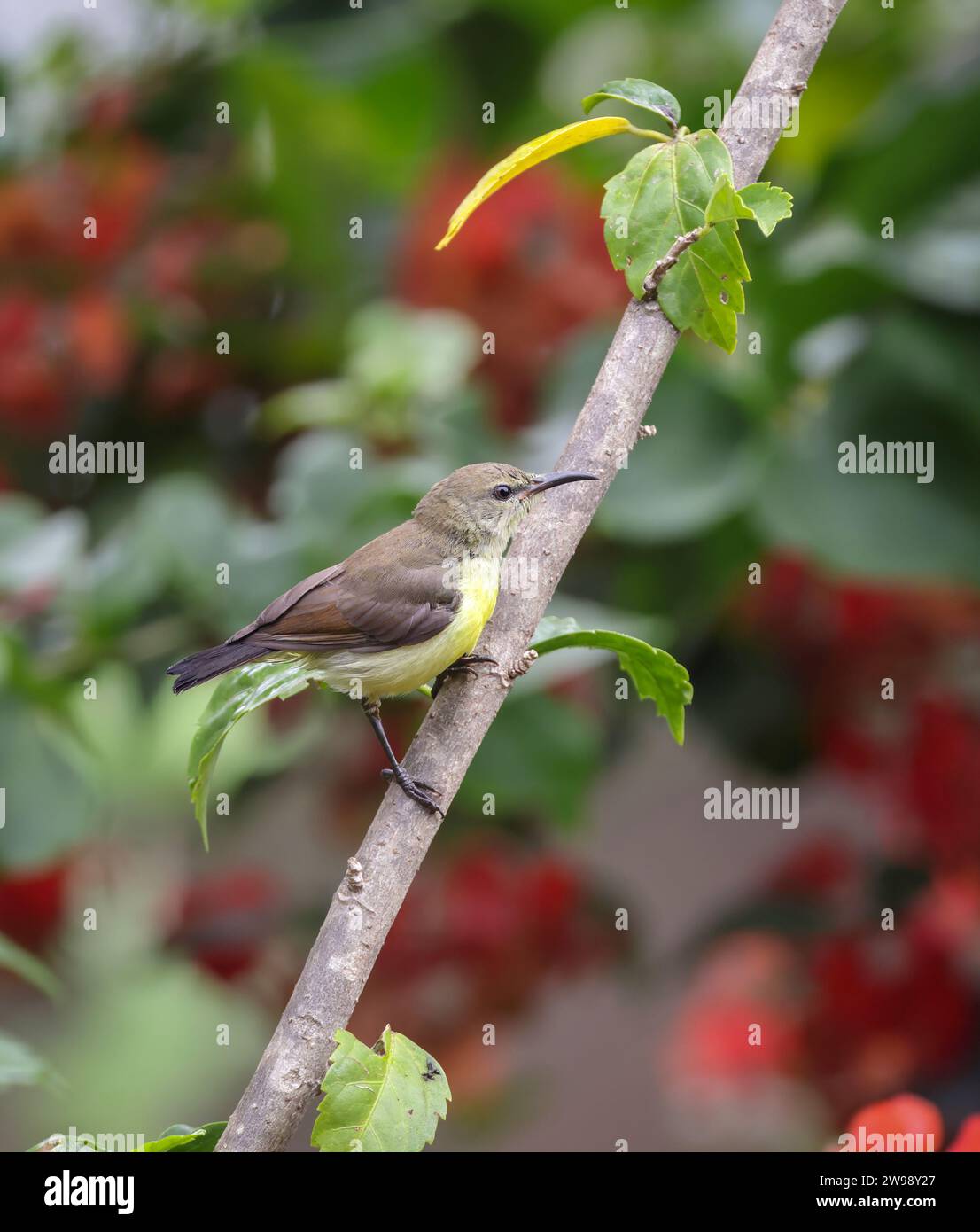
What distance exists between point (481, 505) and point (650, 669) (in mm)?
717

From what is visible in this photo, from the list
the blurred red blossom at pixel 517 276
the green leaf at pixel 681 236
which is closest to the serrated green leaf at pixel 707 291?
the green leaf at pixel 681 236

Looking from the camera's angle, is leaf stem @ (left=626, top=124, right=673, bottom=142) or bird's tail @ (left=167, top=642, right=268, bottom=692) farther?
bird's tail @ (left=167, top=642, right=268, bottom=692)

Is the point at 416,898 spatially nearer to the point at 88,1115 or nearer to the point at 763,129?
the point at 88,1115

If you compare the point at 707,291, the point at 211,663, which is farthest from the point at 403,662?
the point at 707,291

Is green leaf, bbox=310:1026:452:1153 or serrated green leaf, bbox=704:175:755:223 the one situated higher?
serrated green leaf, bbox=704:175:755:223

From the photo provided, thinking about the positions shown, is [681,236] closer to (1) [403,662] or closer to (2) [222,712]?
(2) [222,712]

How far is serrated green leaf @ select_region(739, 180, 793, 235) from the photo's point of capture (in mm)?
832

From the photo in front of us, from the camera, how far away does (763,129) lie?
3.02 feet

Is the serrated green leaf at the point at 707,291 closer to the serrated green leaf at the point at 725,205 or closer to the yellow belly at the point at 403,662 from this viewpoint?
the serrated green leaf at the point at 725,205

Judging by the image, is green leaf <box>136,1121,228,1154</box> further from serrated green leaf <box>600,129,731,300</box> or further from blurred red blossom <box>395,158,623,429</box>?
blurred red blossom <box>395,158,623,429</box>

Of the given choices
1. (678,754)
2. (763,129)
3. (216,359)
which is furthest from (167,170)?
(763,129)

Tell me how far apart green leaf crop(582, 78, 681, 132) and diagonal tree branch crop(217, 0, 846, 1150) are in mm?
40

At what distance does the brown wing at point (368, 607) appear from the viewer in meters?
1.42

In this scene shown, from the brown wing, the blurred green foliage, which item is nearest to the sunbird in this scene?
the brown wing
